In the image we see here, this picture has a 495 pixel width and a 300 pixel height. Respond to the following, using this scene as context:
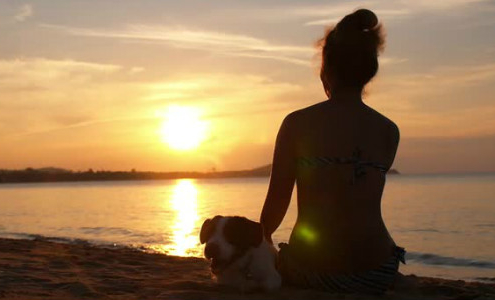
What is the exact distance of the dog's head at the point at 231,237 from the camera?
158 inches

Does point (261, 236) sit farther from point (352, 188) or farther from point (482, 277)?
point (482, 277)

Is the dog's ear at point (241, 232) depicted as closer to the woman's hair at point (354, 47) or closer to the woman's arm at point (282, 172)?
the woman's arm at point (282, 172)

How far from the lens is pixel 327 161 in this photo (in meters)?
3.92

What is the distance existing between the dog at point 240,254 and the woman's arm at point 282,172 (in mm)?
172

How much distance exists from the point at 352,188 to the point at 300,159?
15.9 inches

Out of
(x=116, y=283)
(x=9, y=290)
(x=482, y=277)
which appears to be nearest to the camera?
(x=9, y=290)

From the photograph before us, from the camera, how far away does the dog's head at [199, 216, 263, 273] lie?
4023mm

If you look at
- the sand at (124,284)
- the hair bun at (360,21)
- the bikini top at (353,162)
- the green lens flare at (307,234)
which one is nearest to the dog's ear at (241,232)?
the green lens flare at (307,234)

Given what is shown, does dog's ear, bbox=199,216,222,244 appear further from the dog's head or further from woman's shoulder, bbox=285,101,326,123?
woman's shoulder, bbox=285,101,326,123

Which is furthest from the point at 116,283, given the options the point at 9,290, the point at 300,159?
the point at 300,159

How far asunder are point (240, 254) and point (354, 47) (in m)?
1.60

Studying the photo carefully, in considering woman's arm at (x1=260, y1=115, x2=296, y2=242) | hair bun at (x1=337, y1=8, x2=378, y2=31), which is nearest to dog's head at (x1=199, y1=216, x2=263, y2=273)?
woman's arm at (x1=260, y1=115, x2=296, y2=242)

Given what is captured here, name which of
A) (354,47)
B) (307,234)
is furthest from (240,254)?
(354,47)

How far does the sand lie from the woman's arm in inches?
23.8
